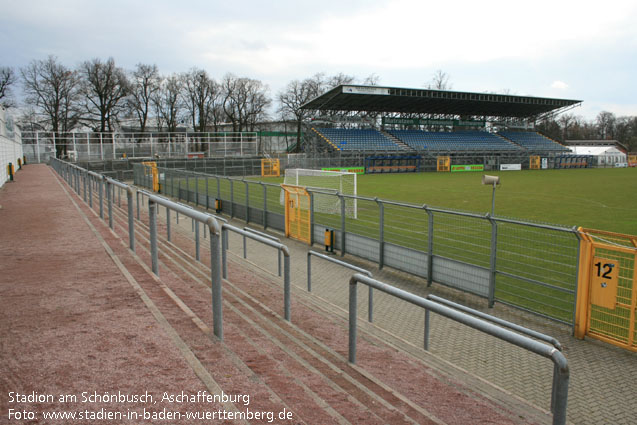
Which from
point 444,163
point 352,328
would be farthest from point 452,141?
point 352,328

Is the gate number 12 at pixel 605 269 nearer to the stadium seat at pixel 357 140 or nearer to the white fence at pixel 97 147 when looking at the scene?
the stadium seat at pixel 357 140

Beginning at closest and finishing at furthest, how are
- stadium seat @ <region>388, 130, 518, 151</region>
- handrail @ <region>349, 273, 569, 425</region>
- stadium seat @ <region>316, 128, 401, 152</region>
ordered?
handrail @ <region>349, 273, 569, 425</region>, stadium seat @ <region>316, 128, 401, 152</region>, stadium seat @ <region>388, 130, 518, 151</region>

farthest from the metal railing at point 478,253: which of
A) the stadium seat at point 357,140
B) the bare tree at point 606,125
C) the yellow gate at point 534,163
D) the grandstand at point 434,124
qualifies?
the bare tree at point 606,125

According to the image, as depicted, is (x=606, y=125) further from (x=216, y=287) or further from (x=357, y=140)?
(x=216, y=287)

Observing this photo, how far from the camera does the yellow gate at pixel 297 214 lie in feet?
45.4

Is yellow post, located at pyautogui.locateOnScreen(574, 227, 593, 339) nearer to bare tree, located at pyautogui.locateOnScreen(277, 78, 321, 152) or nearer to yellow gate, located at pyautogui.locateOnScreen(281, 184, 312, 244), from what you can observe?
yellow gate, located at pyautogui.locateOnScreen(281, 184, 312, 244)

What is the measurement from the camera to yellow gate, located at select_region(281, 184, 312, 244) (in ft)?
45.4

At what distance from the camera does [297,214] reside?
1438cm

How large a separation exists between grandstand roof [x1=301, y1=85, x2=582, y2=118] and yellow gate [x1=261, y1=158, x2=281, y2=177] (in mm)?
10212

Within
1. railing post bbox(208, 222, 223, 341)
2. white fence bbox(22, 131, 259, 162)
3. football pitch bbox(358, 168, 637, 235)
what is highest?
white fence bbox(22, 131, 259, 162)

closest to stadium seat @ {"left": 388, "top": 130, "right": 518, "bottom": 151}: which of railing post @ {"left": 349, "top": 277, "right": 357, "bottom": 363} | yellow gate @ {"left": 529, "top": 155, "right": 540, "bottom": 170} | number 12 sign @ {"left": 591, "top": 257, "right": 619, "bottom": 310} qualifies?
yellow gate @ {"left": 529, "top": 155, "right": 540, "bottom": 170}

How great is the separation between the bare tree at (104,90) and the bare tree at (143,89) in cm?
224

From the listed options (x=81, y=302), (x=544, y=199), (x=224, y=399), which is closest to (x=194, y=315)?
(x=81, y=302)

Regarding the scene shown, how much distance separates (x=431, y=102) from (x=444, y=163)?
28.9 ft
